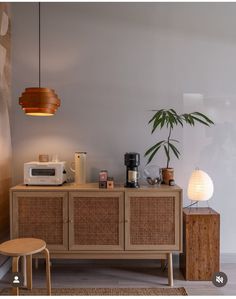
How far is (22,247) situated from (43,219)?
1.80ft

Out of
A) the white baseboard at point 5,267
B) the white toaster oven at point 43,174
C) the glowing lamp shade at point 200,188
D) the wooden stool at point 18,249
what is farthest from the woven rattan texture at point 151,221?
the white baseboard at point 5,267

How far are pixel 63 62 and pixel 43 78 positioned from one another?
26cm

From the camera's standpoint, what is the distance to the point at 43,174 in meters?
2.81

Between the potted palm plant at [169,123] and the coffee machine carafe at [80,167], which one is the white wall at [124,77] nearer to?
the potted palm plant at [169,123]

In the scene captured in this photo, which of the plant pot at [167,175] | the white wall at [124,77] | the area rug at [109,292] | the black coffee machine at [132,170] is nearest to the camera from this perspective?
the area rug at [109,292]

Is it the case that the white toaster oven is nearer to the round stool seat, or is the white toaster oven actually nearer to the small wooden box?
the round stool seat

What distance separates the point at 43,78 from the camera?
3.19 meters

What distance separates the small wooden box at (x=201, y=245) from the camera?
2.70 meters

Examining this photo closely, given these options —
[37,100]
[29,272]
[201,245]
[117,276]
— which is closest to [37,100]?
[37,100]

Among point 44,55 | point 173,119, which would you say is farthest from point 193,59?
point 44,55

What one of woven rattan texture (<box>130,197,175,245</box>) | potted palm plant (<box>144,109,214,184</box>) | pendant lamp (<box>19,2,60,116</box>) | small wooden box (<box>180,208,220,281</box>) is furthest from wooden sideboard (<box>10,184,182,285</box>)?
pendant lamp (<box>19,2,60,116</box>)

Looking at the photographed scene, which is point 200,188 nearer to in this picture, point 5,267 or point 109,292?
point 109,292

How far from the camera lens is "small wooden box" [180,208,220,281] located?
2.70 meters

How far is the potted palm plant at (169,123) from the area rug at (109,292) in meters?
0.94
